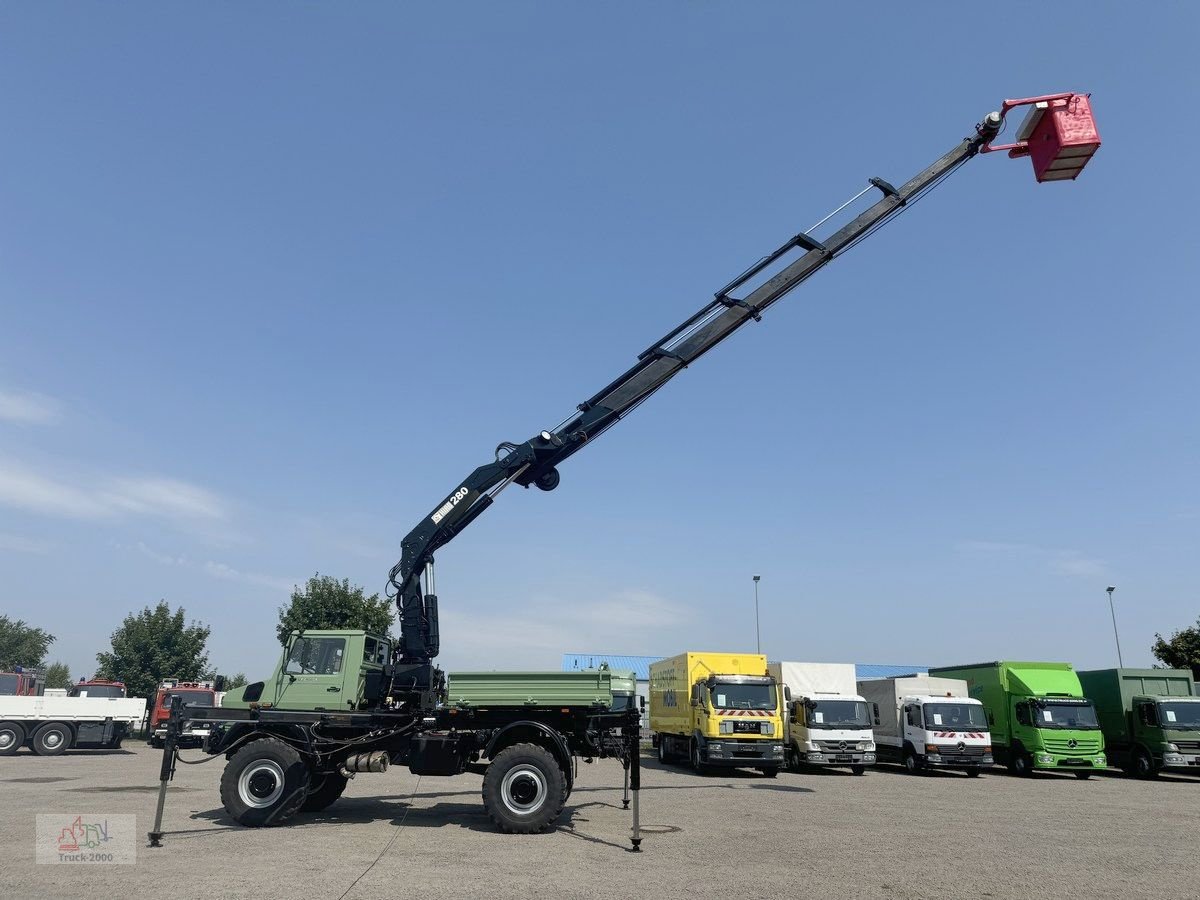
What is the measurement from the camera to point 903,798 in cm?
1845

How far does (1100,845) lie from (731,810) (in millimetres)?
6190

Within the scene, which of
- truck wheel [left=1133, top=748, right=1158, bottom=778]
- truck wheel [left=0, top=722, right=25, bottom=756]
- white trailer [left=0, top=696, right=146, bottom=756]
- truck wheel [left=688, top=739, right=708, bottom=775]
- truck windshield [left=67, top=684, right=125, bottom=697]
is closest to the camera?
truck wheel [left=688, top=739, right=708, bottom=775]

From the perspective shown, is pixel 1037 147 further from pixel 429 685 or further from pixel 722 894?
pixel 429 685

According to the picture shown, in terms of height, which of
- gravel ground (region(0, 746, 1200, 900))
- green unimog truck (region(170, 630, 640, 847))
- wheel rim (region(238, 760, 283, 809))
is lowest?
gravel ground (region(0, 746, 1200, 900))

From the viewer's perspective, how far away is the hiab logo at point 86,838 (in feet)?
34.1

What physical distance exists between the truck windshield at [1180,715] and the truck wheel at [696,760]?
1399 centimetres

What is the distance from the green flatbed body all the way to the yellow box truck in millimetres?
9335

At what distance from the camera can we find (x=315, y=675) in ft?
47.5

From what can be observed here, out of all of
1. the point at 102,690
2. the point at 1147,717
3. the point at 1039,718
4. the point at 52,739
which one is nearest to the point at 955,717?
the point at 1039,718

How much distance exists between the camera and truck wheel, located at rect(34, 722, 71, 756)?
29375 millimetres

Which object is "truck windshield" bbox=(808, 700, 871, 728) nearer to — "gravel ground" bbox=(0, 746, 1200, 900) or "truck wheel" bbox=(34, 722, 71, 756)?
"gravel ground" bbox=(0, 746, 1200, 900)

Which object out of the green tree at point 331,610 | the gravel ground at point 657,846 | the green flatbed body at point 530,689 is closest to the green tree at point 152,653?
the green tree at point 331,610

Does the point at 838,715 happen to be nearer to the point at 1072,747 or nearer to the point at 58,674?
the point at 1072,747

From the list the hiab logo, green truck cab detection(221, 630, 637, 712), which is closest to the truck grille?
green truck cab detection(221, 630, 637, 712)
